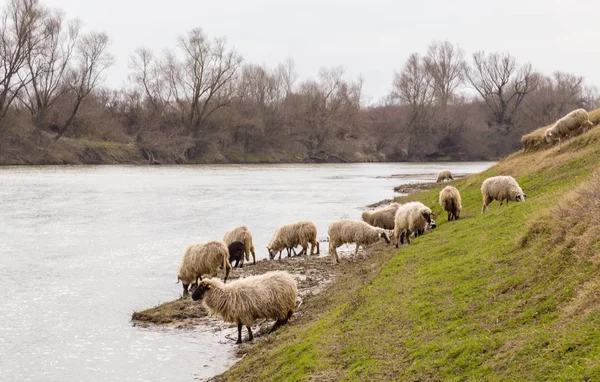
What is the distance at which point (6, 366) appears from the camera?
10.3 meters

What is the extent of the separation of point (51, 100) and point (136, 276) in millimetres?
75023

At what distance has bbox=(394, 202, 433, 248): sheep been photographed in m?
17.0

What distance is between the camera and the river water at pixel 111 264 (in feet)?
34.7

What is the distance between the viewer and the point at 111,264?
18688mm

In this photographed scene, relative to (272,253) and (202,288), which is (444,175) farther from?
(202,288)

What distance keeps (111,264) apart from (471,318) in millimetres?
13698

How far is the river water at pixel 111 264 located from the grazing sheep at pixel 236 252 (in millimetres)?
1814

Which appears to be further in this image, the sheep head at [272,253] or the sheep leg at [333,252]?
the sheep head at [272,253]

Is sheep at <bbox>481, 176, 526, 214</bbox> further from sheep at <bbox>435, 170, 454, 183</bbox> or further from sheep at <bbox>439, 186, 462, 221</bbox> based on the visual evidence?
sheep at <bbox>435, 170, 454, 183</bbox>

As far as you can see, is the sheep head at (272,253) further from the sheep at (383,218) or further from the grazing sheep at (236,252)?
the sheep at (383,218)

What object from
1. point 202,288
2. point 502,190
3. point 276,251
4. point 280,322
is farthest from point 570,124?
point 202,288

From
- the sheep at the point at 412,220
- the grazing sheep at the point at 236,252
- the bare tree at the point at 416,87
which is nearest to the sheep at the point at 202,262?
the grazing sheep at the point at 236,252

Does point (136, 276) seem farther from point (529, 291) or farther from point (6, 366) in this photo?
point (529, 291)

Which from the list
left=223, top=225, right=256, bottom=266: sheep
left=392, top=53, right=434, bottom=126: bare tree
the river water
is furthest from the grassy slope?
left=392, top=53, right=434, bottom=126: bare tree
